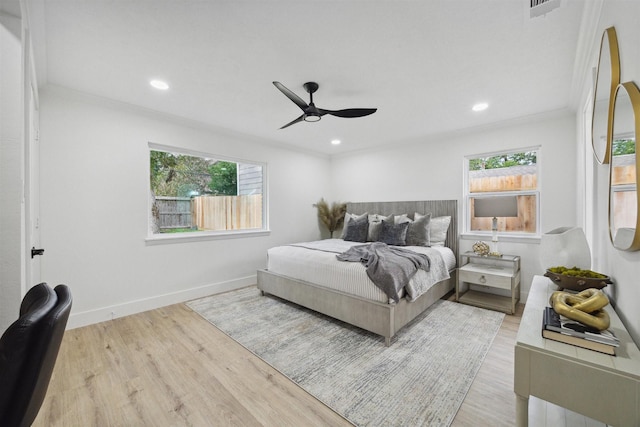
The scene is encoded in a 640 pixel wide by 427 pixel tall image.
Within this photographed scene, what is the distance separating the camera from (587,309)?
1185 mm

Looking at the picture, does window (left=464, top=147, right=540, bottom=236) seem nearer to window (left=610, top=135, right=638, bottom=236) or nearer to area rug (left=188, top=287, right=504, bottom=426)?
area rug (left=188, top=287, right=504, bottom=426)

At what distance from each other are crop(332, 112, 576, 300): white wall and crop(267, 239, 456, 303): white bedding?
895 millimetres

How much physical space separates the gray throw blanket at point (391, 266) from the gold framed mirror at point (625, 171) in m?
1.46

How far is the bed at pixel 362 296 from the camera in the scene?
2463mm

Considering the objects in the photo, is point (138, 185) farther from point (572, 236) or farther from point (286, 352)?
point (572, 236)

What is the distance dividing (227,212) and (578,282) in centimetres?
399

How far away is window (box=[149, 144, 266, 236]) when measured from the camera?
350 centimetres

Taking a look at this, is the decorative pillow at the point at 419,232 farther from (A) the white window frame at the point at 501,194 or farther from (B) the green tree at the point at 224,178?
(B) the green tree at the point at 224,178

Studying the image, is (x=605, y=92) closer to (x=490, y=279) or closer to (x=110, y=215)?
(x=490, y=279)

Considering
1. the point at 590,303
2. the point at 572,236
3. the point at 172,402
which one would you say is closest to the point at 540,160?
the point at 572,236

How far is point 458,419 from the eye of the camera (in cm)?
157

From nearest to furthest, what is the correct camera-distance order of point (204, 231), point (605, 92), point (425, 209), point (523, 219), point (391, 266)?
1. point (605, 92)
2. point (391, 266)
3. point (523, 219)
4. point (204, 231)
5. point (425, 209)

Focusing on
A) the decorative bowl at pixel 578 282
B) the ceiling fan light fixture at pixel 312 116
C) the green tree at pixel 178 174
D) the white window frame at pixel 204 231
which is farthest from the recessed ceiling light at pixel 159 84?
the decorative bowl at pixel 578 282

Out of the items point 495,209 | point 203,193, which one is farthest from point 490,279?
point 203,193
